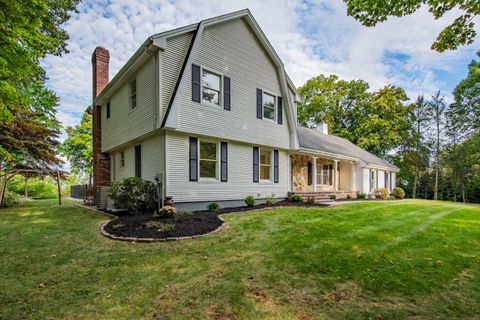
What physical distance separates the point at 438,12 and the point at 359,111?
2922 cm

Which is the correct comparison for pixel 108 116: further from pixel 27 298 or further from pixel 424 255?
pixel 424 255

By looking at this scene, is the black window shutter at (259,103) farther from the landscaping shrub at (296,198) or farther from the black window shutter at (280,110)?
the landscaping shrub at (296,198)

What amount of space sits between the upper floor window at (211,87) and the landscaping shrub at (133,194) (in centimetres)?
401

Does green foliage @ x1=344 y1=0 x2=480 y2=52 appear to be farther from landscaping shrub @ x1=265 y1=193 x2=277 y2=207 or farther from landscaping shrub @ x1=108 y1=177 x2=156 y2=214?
landscaping shrub @ x1=265 y1=193 x2=277 y2=207

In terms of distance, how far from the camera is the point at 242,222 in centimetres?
759

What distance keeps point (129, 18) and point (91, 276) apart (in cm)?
1032

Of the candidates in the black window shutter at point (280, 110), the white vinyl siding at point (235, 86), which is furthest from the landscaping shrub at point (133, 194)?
the black window shutter at point (280, 110)

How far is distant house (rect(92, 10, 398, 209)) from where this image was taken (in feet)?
30.3

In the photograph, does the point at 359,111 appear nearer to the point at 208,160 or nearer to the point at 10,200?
the point at 208,160

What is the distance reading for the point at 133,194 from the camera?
891 cm

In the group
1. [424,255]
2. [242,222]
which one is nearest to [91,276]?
[242,222]

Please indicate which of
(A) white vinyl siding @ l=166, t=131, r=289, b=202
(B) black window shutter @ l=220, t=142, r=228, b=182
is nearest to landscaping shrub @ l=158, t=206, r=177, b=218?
(A) white vinyl siding @ l=166, t=131, r=289, b=202

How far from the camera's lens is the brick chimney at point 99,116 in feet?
47.0

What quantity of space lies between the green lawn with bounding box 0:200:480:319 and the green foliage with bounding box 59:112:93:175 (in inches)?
877
